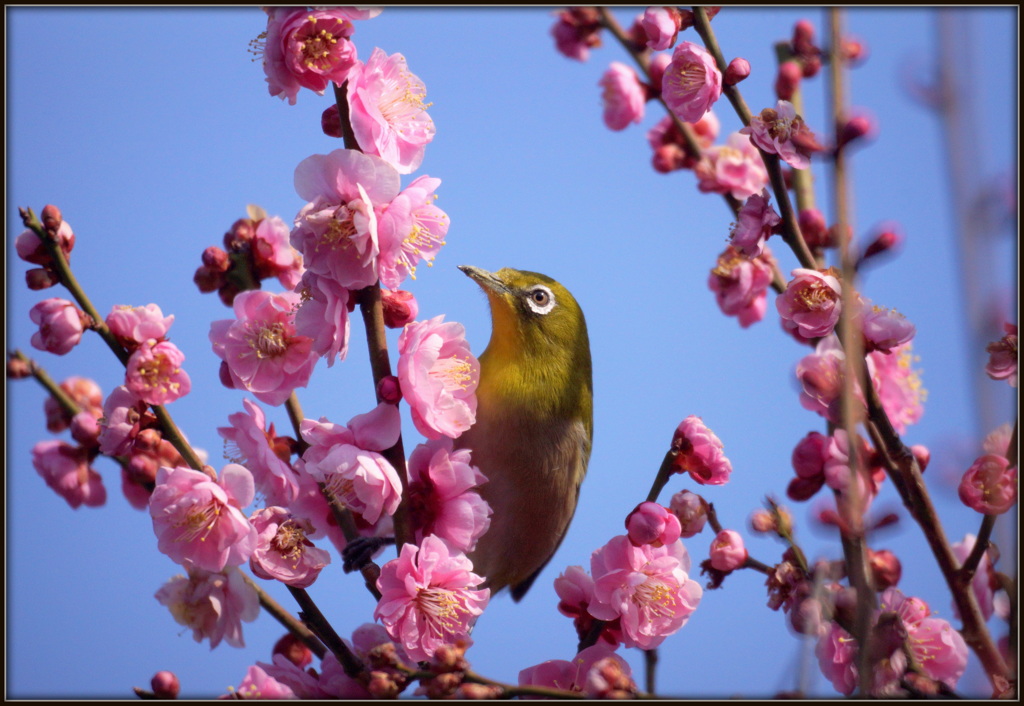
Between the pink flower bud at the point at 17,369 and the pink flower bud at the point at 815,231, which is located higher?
the pink flower bud at the point at 815,231

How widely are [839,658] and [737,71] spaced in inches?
49.6

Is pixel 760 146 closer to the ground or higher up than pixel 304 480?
higher up

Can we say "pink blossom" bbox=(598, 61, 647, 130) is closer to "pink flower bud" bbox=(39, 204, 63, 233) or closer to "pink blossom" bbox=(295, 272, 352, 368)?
"pink blossom" bbox=(295, 272, 352, 368)

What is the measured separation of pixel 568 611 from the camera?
198 centimetres

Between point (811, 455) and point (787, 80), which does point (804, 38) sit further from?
point (811, 455)

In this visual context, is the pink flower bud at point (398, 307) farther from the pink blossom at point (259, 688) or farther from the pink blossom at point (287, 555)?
the pink blossom at point (259, 688)

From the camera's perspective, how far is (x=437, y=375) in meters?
1.81

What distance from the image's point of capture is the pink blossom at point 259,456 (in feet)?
5.64

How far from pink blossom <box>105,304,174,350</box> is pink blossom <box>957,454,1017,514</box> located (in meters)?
1.65

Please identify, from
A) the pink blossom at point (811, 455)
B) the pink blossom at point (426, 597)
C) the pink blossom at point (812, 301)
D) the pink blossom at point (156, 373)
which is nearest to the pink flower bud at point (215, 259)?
the pink blossom at point (156, 373)

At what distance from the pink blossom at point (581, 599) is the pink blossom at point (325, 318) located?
2.51 ft

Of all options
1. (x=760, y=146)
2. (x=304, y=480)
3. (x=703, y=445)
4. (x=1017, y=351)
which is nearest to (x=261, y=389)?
(x=304, y=480)

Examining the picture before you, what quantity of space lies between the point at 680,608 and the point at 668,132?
1.65 m

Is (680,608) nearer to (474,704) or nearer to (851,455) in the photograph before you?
(474,704)
